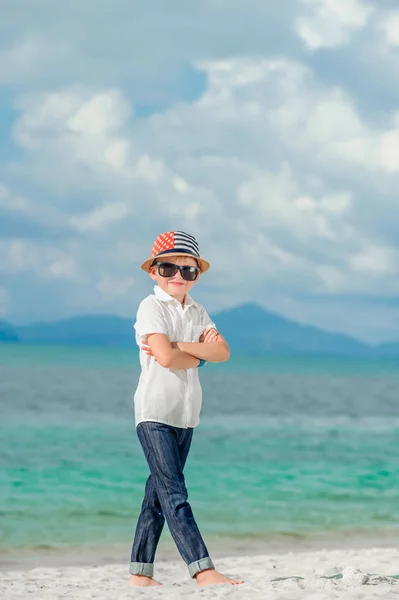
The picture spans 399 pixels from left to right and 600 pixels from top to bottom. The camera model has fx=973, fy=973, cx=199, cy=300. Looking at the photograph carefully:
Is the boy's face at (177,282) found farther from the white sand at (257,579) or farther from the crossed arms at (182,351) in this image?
the white sand at (257,579)

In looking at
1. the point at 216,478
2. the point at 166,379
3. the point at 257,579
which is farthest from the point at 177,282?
the point at 216,478

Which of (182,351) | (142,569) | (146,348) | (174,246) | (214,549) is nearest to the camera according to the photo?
(182,351)

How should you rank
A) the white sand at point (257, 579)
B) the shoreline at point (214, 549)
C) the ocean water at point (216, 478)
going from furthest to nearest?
the ocean water at point (216, 478), the shoreline at point (214, 549), the white sand at point (257, 579)

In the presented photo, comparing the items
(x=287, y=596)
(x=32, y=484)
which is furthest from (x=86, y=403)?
(x=287, y=596)

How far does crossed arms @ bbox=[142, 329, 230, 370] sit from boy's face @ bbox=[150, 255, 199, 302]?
363 mm

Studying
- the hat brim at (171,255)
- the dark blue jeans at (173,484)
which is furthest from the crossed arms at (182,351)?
the hat brim at (171,255)

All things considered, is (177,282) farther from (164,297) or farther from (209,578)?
(209,578)

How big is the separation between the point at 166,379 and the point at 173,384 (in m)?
0.05

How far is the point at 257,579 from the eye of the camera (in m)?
7.45

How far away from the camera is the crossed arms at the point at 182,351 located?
19.4 ft

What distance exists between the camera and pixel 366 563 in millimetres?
8234

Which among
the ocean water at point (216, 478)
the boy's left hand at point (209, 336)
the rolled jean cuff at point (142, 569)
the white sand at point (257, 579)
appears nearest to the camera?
the white sand at point (257, 579)

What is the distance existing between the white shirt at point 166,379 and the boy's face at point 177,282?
5cm

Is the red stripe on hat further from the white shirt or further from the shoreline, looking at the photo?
the shoreline
